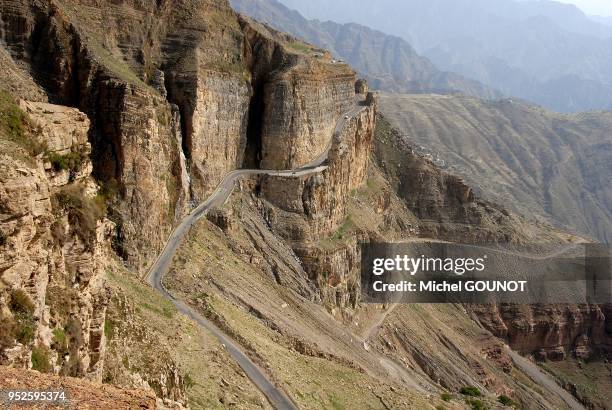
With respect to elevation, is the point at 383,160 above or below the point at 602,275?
above

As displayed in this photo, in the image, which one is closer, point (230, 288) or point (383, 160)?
point (230, 288)

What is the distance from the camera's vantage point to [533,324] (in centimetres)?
8719

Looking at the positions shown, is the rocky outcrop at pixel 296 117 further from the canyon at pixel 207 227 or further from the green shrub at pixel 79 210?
the green shrub at pixel 79 210

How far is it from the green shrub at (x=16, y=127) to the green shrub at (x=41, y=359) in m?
5.75

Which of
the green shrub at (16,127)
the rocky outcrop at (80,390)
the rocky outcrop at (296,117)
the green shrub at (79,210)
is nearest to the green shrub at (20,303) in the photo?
the rocky outcrop at (80,390)

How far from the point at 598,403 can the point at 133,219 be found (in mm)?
68787

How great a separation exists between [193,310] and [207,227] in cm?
1349

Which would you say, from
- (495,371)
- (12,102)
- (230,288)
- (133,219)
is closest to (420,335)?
(495,371)

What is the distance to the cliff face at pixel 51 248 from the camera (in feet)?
48.5

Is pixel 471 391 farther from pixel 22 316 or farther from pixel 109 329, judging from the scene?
Result: pixel 22 316

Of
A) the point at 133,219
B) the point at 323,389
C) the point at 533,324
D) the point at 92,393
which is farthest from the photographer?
the point at 533,324

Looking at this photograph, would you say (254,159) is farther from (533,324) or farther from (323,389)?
(533,324)

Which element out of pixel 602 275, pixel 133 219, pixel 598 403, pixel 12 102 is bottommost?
pixel 598 403

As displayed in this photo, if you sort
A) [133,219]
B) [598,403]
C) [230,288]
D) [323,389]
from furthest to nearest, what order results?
[598,403] < [230,288] < [133,219] < [323,389]
